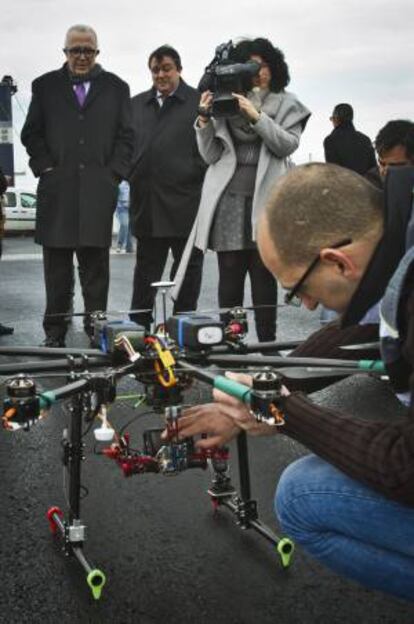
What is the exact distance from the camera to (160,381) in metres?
2.70

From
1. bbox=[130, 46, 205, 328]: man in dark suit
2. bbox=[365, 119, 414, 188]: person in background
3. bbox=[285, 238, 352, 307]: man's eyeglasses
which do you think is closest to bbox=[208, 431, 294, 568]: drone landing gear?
bbox=[285, 238, 352, 307]: man's eyeglasses

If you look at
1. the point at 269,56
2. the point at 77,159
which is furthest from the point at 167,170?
the point at 269,56

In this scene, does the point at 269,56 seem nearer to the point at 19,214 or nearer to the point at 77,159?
the point at 77,159

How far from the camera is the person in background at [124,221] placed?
56.6ft

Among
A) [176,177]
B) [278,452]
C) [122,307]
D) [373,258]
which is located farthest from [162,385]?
[122,307]

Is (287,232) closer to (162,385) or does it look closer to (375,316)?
(375,316)

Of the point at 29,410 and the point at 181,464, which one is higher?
the point at 29,410

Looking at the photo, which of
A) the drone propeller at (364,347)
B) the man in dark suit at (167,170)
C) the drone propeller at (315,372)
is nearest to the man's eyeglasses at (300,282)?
the drone propeller at (315,372)

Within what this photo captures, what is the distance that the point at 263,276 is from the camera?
5.98 meters

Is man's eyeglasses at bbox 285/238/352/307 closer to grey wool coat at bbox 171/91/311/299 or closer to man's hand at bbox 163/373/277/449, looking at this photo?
man's hand at bbox 163/373/277/449

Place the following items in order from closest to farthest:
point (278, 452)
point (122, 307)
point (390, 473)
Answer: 1. point (390, 473)
2. point (278, 452)
3. point (122, 307)

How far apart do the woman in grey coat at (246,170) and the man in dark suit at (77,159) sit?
3.46 feet

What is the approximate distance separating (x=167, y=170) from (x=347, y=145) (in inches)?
84.6

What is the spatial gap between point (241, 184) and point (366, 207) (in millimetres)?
3575
